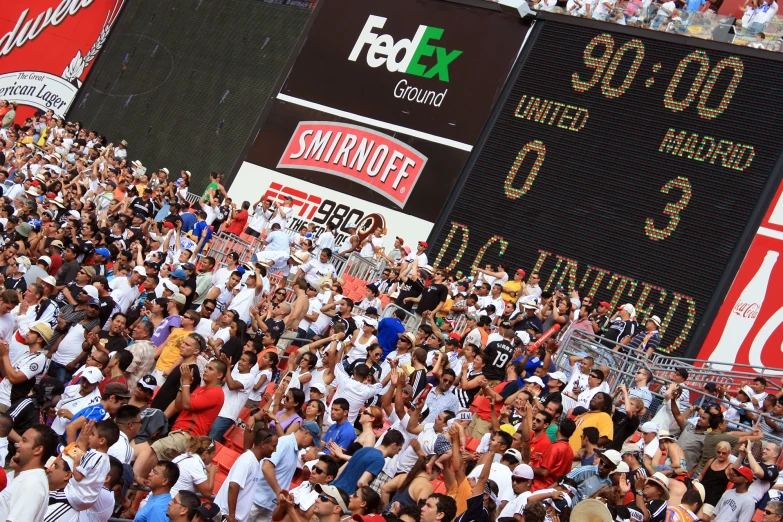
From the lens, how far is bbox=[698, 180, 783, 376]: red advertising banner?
17.8 metres

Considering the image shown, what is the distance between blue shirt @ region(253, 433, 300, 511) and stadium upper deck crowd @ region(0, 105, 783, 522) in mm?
20

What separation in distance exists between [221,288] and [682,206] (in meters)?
8.65

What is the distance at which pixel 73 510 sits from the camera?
7.93 m

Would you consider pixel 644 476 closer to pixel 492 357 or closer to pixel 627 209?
pixel 492 357

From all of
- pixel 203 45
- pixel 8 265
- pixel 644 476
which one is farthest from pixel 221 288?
pixel 203 45

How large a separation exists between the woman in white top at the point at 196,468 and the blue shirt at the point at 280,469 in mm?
473

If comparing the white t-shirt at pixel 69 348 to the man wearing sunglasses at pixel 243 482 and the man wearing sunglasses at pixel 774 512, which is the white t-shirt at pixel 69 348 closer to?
the man wearing sunglasses at pixel 243 482

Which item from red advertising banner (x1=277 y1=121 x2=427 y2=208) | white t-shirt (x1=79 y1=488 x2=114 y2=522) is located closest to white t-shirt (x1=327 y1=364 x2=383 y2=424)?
white t-shirt (x1=79 y1=488 x2=114 y2=522)

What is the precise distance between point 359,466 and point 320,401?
4.02 feet

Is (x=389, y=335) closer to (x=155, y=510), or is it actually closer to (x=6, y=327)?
(x=6, y=327)

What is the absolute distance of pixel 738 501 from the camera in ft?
35.8

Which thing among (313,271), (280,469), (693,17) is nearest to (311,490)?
(280,469)

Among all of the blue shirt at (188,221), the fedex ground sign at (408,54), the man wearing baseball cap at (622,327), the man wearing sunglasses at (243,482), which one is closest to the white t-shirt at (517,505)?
the man wearing sunglasses at (243,482)

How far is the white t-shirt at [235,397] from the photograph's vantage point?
450 inches
